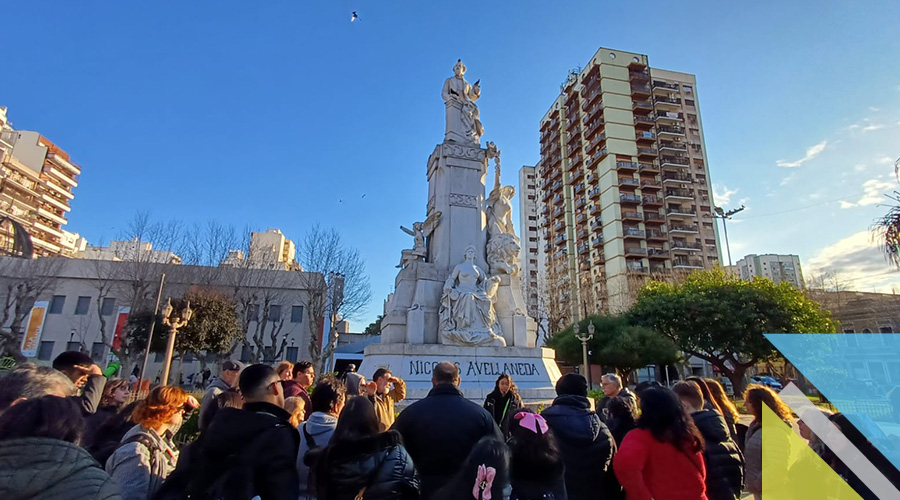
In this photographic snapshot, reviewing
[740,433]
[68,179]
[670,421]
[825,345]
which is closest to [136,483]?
[670,421]

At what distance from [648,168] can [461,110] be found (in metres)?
43.3

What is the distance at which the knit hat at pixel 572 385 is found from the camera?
3469mm

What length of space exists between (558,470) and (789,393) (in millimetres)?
4060

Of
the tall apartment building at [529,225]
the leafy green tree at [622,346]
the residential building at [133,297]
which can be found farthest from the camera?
the tall apartment building at [529,225]

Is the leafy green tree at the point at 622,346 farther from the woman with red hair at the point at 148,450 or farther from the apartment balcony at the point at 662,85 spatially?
the apartment balcony at the point at 662,85

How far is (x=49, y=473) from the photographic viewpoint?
5.45 feet

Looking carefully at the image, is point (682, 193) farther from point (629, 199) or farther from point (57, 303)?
point (57, 303)

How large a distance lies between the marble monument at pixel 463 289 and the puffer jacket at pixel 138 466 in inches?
287

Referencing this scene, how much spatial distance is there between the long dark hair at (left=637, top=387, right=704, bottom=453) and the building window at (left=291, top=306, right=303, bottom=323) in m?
35.9

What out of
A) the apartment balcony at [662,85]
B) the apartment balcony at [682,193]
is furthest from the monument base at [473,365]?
the apartment balcony at [662,85]

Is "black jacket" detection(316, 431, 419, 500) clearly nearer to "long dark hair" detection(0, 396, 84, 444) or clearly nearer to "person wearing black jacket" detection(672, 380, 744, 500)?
"long dark hair" detection(0, 396, 84, 444)

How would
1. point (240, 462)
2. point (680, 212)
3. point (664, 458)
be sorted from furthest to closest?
point (680, 212), point (664, 458), point (240, 462)

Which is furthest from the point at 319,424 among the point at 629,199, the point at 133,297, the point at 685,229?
the point at 685,229

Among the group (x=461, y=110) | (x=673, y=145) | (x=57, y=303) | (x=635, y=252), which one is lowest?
(x=57, y=303)
